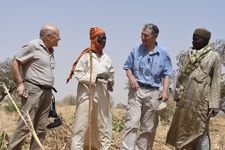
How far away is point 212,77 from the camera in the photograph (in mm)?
5645

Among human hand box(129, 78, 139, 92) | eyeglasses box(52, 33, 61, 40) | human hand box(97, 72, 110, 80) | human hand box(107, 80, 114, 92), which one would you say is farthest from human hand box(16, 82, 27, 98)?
human hand box(129, 78, 139, 92)

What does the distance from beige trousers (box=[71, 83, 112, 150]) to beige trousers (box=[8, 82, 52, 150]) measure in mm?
467

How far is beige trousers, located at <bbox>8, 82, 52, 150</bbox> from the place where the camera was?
18.4ft

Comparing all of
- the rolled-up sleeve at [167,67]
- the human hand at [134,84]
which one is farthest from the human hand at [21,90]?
the rolled-up sleeve at [167,67]

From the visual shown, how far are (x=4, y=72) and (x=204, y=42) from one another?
23593 mm

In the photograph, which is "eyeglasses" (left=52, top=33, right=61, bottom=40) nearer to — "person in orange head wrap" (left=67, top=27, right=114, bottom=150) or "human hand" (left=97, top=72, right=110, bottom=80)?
"person in orange head wrap" (left=67, top=27, right=114, bottom=150)

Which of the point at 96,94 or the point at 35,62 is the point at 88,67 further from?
the point at 35,62

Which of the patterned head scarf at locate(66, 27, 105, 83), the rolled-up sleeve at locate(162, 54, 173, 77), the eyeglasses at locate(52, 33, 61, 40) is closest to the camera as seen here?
the eyeglasses at locate(52, 33, 61, 40)

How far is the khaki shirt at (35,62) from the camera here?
574 cm

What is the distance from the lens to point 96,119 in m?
6.29

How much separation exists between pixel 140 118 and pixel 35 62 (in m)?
1.73

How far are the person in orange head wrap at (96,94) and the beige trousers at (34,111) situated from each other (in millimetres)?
483

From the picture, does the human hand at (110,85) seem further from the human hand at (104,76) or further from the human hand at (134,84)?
the human hand at (134,84)

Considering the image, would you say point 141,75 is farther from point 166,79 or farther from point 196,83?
point 196,83
